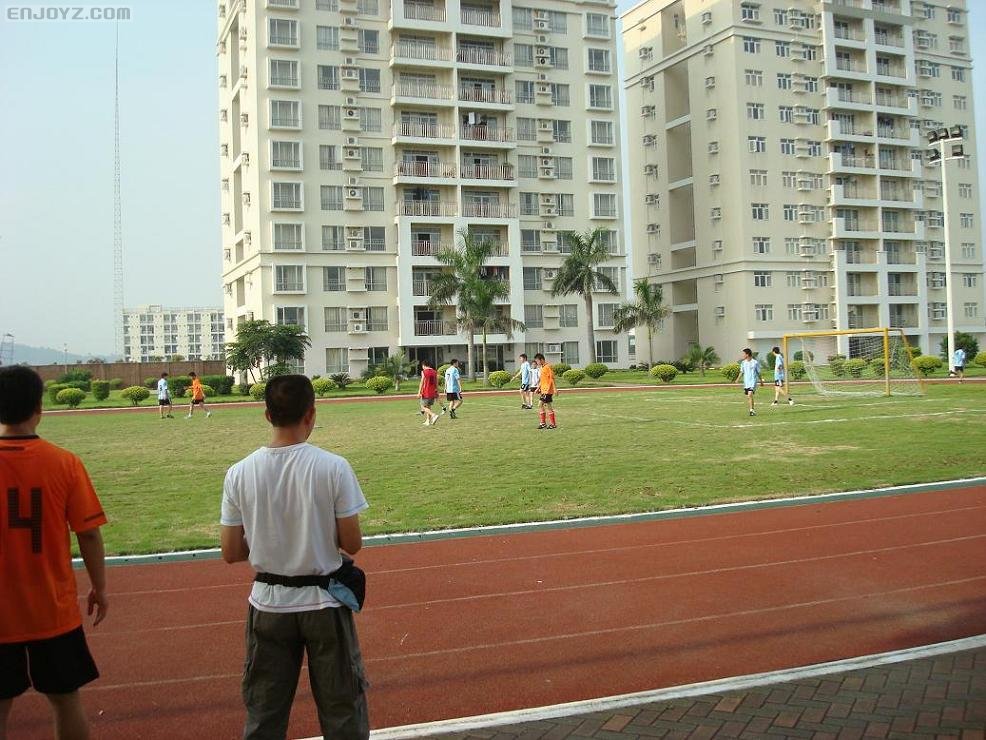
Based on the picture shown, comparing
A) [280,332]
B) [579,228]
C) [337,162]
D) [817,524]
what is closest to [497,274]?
[579,228]

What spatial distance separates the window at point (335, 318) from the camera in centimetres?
5494

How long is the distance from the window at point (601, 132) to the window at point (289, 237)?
21.3 m

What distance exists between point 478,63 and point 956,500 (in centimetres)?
5232

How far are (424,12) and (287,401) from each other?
5858 centimetres

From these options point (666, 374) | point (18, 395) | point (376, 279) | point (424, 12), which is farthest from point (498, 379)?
point (18, 395)

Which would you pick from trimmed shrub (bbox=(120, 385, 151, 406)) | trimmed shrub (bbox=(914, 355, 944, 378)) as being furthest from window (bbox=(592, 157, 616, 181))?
trimmed shrub (bbox=(120, 385, 151, 406))

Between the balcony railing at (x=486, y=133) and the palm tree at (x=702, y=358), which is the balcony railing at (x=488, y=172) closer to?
the balcony railing at (x=486, y=133)

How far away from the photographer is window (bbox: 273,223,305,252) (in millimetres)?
53812

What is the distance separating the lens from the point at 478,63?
189 feet

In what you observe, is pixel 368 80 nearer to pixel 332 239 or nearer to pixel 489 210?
pixel 332 239

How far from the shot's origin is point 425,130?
56.5m

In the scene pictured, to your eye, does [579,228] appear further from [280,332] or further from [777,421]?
[777,421]

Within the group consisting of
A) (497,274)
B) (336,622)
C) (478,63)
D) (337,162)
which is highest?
(478,63)

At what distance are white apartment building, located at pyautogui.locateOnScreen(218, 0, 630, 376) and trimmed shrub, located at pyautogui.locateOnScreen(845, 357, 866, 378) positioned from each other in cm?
2118
